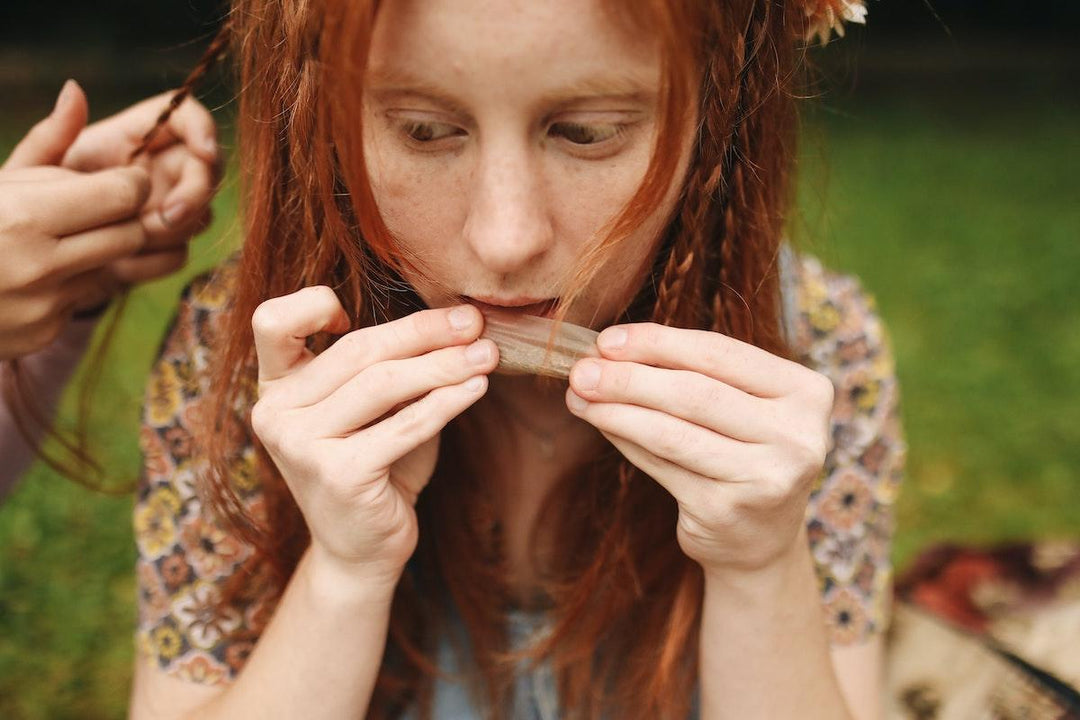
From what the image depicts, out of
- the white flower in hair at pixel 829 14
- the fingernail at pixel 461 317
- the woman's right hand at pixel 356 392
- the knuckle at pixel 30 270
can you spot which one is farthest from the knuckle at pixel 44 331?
the white flower in hair at pixel 829 14

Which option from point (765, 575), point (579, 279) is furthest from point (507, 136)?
point (765, 575)

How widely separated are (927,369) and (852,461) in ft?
10.2

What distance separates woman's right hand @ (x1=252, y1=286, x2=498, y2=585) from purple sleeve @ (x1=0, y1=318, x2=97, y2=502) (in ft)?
2.93

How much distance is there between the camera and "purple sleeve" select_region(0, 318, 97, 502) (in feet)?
7.39

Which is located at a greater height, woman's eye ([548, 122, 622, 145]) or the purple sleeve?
woman's eye ([548, 122, 622, 145])

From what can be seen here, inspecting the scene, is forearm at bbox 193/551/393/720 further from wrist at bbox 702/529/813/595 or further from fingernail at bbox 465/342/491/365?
wrist at bbox 702/529/813/595

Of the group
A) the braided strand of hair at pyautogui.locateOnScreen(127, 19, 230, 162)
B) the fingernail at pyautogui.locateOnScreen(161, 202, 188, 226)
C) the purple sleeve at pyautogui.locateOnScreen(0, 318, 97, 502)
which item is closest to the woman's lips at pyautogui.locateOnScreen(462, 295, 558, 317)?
the braided strand of hair at pyautogui.locateOnScreen(127, 19, 230, 162)

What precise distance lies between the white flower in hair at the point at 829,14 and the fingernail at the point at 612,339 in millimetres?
561

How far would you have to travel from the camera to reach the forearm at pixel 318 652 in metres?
1.69

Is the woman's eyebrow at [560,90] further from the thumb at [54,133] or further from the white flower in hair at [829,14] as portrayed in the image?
the thumb at [54,133]

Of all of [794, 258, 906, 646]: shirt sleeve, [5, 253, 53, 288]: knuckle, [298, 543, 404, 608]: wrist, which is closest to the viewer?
[298, 543, 404, 608]: wrist

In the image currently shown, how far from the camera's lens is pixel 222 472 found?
1839mm

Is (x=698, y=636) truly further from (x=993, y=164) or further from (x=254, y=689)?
(x=993, y=164)

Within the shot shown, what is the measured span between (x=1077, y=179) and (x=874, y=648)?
671 cm
